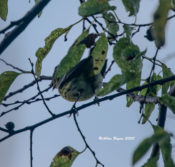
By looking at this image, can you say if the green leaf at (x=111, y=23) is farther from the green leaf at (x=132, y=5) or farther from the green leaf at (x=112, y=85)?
the green leaf at (x=112, y=85)

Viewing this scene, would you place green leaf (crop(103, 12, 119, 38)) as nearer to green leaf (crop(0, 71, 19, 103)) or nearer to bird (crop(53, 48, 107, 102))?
bird (crop(53, 48, 107, 102))

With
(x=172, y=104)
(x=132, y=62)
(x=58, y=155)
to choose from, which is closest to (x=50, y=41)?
(x=132, y=62)

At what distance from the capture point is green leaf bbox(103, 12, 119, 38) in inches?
70.5

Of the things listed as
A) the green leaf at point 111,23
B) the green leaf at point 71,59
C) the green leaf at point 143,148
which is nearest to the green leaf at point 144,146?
the green leaf at point 143,148

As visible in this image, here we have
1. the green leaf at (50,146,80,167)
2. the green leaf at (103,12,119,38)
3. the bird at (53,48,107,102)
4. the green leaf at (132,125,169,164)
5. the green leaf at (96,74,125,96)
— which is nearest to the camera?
the green leaf at (132,125,169,164)

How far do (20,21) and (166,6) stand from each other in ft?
2.38

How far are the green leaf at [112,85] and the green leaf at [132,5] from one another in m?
Answer: 0.33

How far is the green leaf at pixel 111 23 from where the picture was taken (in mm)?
1791

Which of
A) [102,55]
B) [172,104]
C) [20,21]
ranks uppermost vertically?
[102,55]

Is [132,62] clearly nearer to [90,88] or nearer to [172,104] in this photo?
[172,104]

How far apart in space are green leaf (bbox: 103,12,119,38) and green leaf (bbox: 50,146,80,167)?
62 centimetres

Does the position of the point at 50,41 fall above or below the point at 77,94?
below

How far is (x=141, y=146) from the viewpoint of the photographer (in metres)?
0.91

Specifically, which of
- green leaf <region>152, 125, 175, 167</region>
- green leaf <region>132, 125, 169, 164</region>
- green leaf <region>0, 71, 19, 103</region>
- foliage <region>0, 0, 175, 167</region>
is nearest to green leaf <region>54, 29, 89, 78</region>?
foliage <region>0, 0, 175, 167</region>
